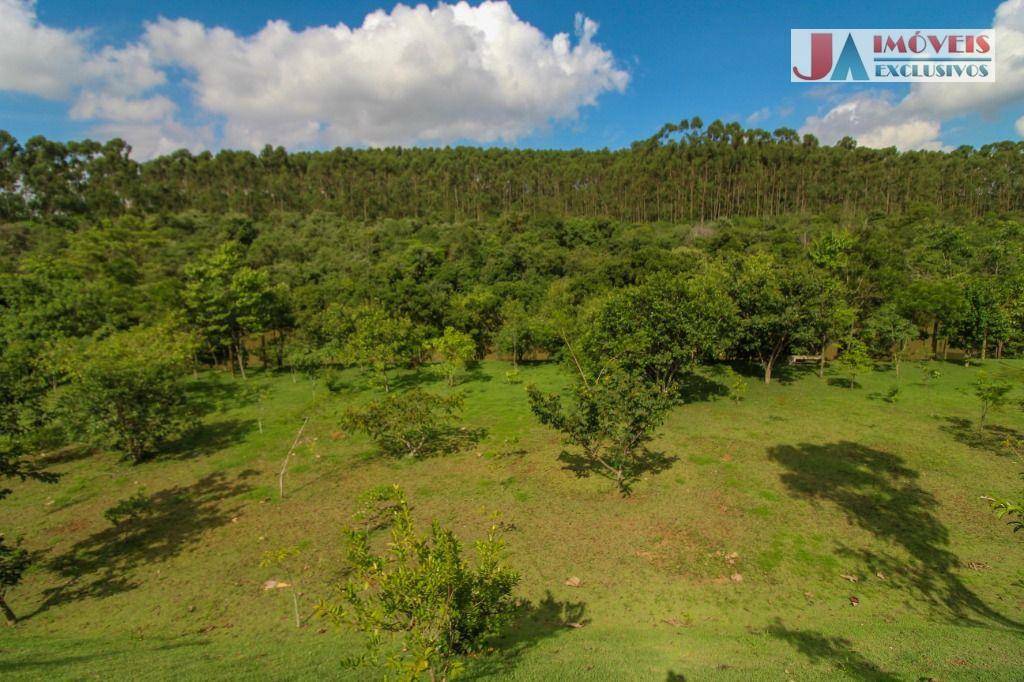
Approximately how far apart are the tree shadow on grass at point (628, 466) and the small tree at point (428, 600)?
9401mm

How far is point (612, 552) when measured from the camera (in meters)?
11.8

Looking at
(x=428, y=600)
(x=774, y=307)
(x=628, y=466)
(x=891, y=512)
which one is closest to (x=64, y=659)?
(x=428, y=600)

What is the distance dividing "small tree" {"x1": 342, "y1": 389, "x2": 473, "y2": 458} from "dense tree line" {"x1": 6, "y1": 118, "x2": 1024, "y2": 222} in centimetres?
6182

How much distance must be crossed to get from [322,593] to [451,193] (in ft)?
332

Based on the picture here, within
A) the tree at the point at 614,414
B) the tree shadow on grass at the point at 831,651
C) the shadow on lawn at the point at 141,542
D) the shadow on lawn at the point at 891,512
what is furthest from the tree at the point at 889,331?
the shadow on lawn at the point at 141,542

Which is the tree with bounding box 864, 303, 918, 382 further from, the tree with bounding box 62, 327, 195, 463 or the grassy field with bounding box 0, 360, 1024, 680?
the tree with bounding box 62, 327, 195, 463

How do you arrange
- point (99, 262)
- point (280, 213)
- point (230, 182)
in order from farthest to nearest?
point (230, 182), point (280, 213), point (99, 262)

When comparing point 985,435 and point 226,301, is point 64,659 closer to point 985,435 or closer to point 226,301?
point 226,301

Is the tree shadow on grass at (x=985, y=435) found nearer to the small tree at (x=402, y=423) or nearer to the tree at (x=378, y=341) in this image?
the small tree at (x=402, y=423)

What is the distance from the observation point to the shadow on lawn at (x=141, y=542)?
11109 mm

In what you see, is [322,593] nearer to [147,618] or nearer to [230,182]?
[147,618]

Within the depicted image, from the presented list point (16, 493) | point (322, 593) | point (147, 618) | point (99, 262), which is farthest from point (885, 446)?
point (99, 262)

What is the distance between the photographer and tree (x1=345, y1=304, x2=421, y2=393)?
27156 millimetres

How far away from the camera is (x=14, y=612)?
10.2 m
